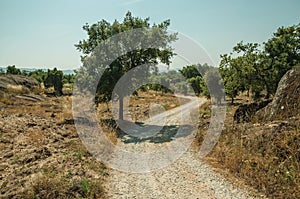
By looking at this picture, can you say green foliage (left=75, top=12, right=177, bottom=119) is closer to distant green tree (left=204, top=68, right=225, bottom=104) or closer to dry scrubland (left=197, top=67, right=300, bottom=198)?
dry scrubland (left=197, top=67, right=300, bottom=198)

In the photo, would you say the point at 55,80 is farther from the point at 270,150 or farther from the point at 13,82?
the point at 270,150

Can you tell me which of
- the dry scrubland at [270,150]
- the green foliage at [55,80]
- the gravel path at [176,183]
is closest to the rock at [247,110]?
the dry scrubland at [270,150]

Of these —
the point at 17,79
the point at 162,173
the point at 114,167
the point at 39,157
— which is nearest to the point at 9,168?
the point at 39,157

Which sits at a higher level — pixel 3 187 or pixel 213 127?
pixel 213 127

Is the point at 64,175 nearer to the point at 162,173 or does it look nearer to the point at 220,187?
the point at 162,173

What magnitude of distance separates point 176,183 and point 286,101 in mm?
6896

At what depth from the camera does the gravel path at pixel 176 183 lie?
6.33 meters

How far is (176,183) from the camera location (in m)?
7.06

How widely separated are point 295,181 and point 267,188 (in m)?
0.73

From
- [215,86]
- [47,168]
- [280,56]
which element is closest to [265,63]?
[280,56]

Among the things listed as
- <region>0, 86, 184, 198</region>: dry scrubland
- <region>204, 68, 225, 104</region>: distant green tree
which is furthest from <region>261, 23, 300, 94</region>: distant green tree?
<region>0, 86, 184, 198</region>: dry scrubland

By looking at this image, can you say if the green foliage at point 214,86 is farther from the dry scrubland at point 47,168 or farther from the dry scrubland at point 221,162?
the dry scrubland at point 47,168

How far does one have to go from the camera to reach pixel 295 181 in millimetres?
5734

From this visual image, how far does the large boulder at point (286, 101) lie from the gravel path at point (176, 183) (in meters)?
4.42
